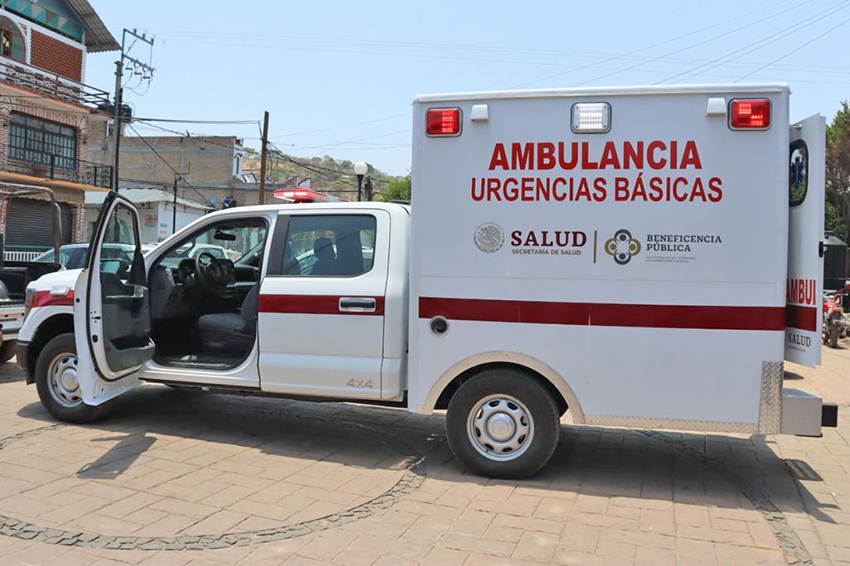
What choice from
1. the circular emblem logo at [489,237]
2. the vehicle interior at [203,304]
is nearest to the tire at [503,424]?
the circular emblem logo at [489,237]

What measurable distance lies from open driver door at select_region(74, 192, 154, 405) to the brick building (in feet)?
74.8

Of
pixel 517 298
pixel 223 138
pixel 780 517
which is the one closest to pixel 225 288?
pixel 517 298

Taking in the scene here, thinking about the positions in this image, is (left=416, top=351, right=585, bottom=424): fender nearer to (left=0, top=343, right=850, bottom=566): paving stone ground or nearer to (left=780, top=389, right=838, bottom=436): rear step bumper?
(left=0, top=343, right=850, bottom=566): paving stone ground

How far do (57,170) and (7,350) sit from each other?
79.1 ft

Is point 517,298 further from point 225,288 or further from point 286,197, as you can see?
point 225,288

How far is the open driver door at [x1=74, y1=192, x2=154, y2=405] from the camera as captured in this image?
5.38 m

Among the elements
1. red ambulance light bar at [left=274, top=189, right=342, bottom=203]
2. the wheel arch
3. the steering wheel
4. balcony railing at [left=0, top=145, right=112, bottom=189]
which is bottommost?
the wheel arch

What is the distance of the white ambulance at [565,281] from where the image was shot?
4.57 meters

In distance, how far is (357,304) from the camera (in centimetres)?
525

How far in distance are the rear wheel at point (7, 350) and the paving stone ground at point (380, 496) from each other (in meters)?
1.74

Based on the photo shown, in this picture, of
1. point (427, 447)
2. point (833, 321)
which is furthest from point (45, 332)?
point (833, 321)

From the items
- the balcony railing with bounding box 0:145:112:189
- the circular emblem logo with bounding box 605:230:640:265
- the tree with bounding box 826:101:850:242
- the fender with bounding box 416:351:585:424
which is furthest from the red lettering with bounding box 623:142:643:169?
the balcony railing with bounding box 0:145:112:189

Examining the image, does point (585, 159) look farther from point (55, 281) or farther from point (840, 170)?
point (840, 170)

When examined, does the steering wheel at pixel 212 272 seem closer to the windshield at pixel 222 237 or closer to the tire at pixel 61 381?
the windshield at pixel 222 237
